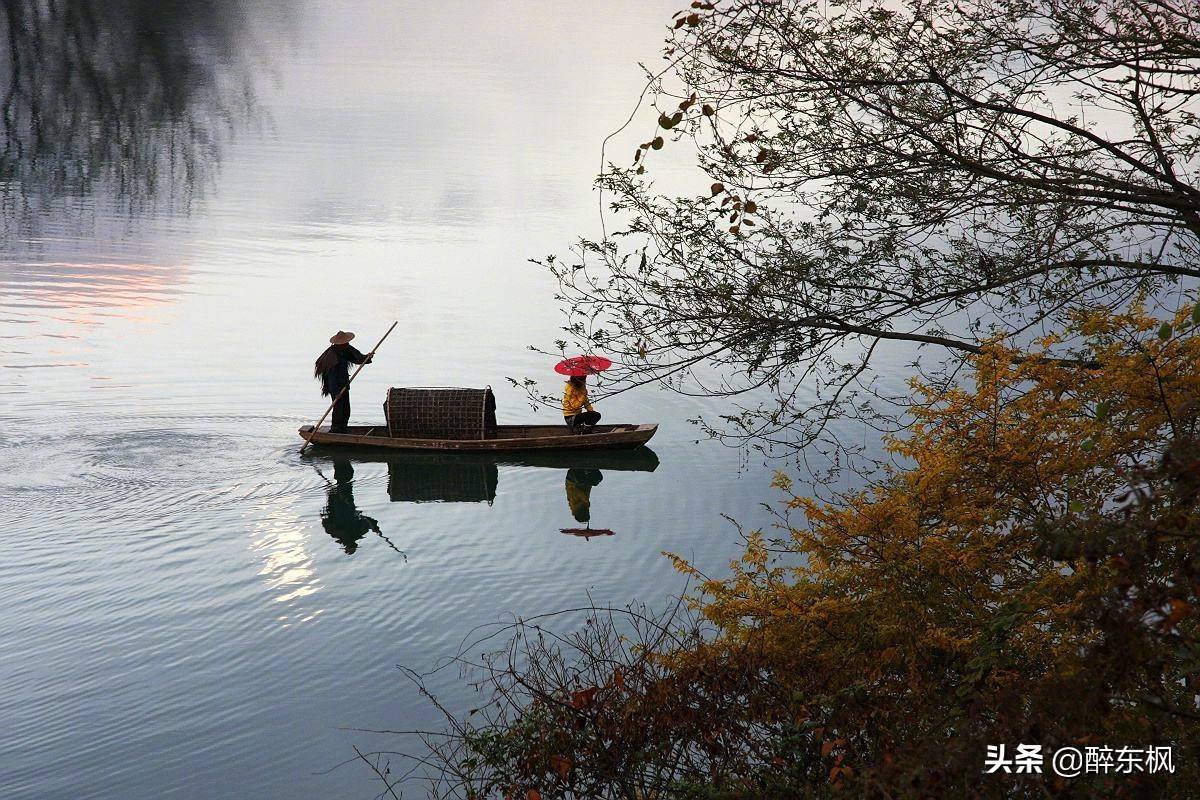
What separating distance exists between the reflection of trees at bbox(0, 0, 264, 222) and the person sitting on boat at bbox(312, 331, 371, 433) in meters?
24.2

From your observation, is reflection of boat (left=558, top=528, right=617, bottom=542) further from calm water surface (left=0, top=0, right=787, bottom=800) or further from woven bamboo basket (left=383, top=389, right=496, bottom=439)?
woven bamboo basket (left=383, top=389, right=496, bottom=439)

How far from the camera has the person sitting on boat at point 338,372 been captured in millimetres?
19969

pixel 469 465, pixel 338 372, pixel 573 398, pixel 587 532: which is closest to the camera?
pixel 587 532

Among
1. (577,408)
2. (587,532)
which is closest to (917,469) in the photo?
(587,532)

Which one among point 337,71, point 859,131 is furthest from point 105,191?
point 859,131

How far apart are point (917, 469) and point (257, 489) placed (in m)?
11.3

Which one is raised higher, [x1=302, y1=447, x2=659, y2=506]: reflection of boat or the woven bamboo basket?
the woven bamboo basket

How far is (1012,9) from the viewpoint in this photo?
29.7 feet

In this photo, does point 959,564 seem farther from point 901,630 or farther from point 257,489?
point 257,489

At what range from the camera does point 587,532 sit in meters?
16.3

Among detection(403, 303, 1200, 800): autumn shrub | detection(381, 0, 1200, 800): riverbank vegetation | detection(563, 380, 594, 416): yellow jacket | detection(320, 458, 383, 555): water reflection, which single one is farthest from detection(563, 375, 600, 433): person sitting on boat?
detection(403, 303, 1200, 800): autumn shrub

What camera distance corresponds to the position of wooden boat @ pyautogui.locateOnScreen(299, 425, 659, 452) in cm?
1966

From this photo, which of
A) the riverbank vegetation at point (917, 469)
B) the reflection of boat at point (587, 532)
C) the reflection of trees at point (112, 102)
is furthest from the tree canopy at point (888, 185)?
the reflection of trees at point (112, 102)

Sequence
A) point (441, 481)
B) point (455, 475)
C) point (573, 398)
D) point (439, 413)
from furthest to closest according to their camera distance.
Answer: point (439, 413) → point (573, 398) → point (455, 475) → point (441, 481)
